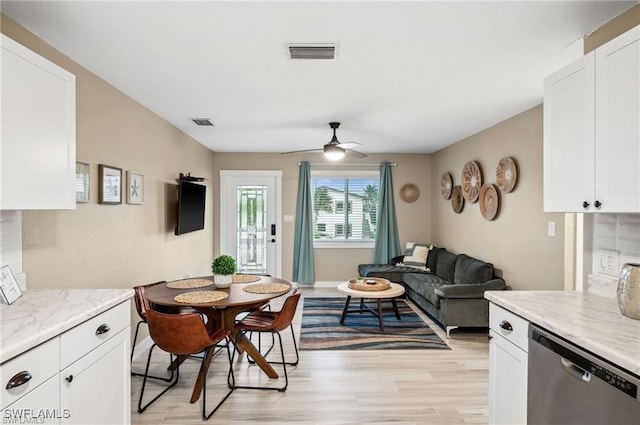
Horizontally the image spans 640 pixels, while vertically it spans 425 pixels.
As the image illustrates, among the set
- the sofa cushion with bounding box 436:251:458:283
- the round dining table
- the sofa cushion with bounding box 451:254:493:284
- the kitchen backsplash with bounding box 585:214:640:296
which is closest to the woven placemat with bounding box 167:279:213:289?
the round dining table

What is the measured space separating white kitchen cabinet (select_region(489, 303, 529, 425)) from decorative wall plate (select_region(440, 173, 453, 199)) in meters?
3.90

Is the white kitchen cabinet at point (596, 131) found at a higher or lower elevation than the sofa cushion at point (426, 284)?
higher

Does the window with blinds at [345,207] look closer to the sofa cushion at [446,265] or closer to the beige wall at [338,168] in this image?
the beige wall at [338,168]

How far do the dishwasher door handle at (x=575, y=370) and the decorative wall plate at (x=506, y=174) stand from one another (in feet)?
9.28

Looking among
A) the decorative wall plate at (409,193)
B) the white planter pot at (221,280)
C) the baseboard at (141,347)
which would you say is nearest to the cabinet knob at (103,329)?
the white planter pot at (221,280)

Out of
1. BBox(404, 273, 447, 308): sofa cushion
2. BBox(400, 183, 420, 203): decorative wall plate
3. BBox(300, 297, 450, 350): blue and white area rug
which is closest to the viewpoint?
BBox(300, 297, 450, 350): blue and white area rug

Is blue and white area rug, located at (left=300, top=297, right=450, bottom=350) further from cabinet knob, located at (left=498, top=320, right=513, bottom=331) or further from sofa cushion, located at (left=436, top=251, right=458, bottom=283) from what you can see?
cabinet knob, located at (left=498, top=320, right=513, bottom=331)

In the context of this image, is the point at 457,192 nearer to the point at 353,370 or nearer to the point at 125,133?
the point at 353,370

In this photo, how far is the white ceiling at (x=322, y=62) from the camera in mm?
1802

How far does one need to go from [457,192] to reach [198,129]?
12.6 ft

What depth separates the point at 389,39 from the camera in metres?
2.09

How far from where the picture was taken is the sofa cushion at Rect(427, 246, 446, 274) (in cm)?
552

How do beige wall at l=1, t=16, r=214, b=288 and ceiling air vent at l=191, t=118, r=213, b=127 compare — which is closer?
beige wall at l=1, t=16, r=214, b=288

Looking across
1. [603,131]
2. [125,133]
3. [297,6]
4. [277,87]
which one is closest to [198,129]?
[125,133]
